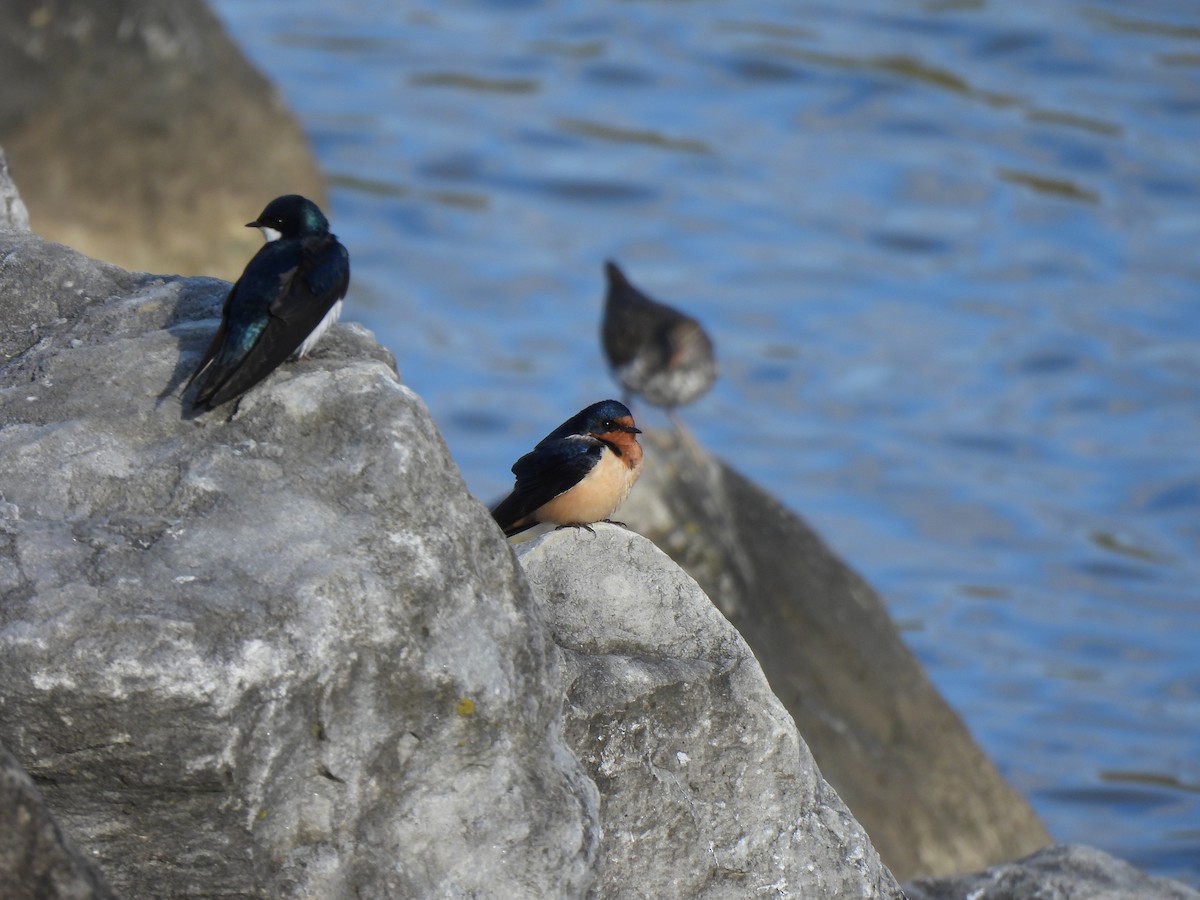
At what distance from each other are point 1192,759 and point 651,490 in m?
8.83

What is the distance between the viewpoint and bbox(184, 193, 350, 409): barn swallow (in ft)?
14.9

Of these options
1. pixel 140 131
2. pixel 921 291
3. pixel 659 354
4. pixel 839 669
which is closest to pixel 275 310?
pixel 839 669

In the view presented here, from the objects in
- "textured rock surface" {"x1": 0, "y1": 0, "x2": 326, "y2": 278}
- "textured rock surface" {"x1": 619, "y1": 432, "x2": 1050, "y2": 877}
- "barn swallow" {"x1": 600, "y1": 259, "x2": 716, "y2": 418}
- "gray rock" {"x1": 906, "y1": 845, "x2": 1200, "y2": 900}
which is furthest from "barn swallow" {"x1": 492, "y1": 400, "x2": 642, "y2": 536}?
"textured rock surface" {"x1": 0, "y1": 0, "x2": 326, "y2": 278}

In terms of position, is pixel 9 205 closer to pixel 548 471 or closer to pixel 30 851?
pixel 548 471

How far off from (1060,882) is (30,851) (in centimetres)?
382

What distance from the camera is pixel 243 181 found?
18.0 metres

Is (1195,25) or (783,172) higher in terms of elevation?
(1195,25)

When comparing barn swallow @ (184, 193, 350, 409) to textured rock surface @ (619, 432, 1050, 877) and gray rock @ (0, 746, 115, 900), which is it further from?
textured rock surface @ (619, 432, 1050, 877)

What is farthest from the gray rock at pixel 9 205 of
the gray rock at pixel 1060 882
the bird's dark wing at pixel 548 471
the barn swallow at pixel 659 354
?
the barn swallow at pixel 659 354

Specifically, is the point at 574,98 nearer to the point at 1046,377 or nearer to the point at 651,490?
the point at 1046,377

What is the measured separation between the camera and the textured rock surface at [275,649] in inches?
156

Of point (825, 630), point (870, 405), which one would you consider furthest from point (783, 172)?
point (825, 630)

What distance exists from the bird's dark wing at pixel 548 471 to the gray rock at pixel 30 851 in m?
2.58

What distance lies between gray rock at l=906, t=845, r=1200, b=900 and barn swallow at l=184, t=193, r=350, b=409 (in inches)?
121
